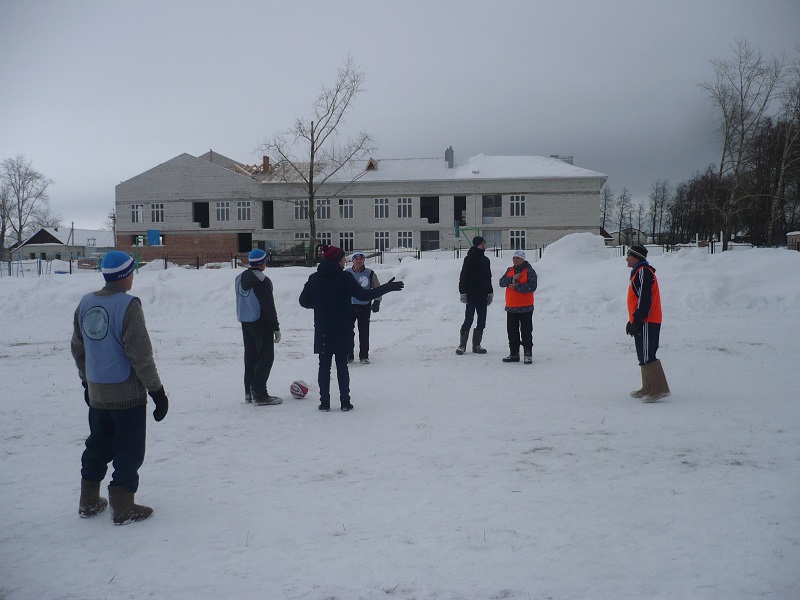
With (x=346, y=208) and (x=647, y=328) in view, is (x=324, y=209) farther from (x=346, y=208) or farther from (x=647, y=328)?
(x=647, y=328)

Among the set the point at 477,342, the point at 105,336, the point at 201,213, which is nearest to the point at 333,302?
the point at 105,336

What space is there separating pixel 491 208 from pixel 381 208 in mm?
9835

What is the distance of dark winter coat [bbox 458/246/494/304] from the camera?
12.5 metres

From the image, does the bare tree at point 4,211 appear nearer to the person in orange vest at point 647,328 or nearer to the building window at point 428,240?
the building window at point 428,240

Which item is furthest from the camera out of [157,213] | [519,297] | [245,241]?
[245,241]

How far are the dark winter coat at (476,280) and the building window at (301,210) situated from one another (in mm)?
46930

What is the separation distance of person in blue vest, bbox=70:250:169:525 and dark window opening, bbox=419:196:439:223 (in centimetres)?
5331

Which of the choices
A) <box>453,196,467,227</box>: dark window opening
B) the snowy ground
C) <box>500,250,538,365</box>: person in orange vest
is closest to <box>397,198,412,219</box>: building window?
<box>453,196,467,227</box>: dark window opening

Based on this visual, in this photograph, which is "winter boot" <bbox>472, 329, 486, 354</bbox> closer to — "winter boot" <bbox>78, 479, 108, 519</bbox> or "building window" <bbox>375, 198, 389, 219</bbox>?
"winter boot" <bbox>78, 479, 108, 519</bbox>

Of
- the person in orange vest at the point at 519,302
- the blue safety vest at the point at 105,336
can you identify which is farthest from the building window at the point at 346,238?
the blue safety vest at the point at 105,336

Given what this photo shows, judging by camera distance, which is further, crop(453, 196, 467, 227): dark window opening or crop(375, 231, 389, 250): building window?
crop(375, 231, 389, 250): building window

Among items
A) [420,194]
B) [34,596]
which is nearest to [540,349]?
[34,596]

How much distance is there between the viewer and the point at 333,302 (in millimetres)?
8164

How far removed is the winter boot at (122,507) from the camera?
4.67 metres
